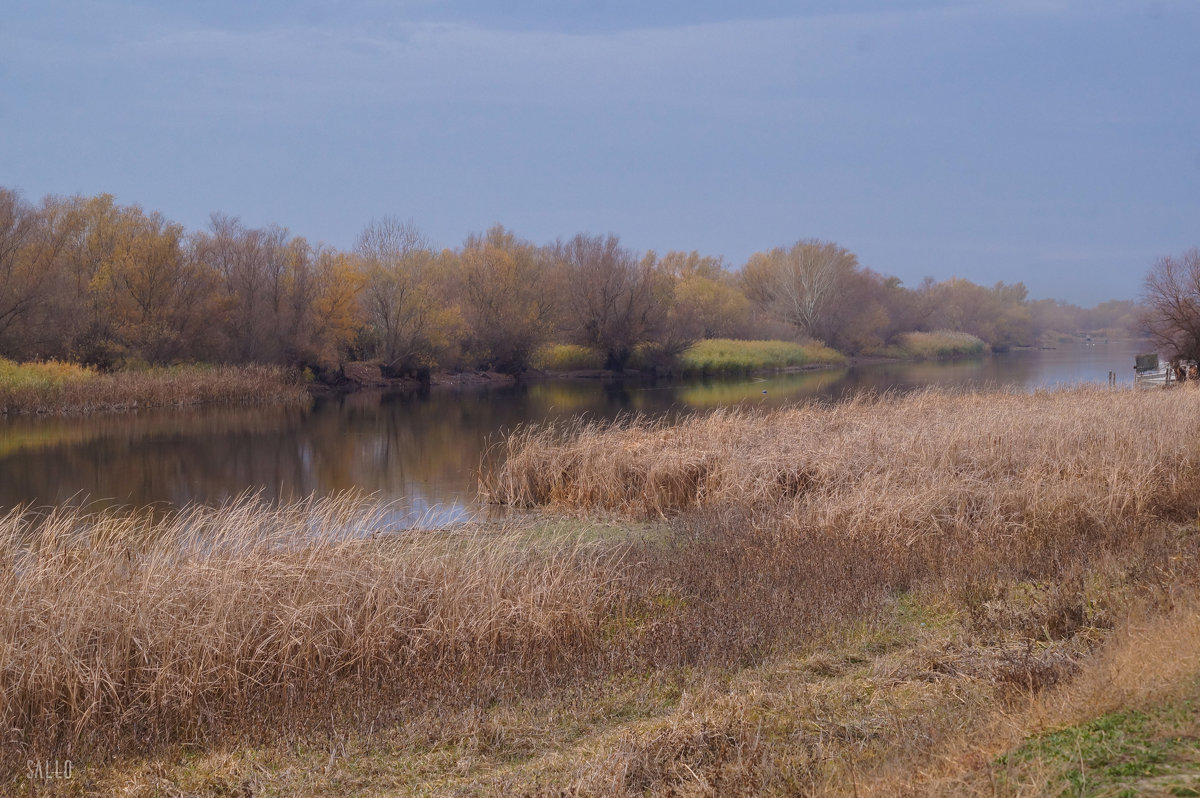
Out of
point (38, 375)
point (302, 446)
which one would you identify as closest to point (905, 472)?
point (302, 446)

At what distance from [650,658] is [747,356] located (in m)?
53.3

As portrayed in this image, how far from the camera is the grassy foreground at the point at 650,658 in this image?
4.09 meters

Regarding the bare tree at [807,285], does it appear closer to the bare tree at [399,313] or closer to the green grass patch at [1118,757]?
the bare tree at [399,313]

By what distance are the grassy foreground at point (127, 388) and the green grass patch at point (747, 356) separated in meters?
25.7

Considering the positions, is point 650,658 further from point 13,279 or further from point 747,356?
point 747,356

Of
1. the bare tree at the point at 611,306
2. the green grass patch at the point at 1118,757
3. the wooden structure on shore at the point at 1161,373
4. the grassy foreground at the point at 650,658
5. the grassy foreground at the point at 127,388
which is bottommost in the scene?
the grassy foreground at the point at 650,658

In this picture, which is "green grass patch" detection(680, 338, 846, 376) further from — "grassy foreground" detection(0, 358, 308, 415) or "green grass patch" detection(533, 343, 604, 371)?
"grassy foreground" detection(0, 358, 308, 415)

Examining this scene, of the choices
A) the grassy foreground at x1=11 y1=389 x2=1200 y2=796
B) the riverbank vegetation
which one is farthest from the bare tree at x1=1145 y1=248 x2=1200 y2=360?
the riverbank vegetation

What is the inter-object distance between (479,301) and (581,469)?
3784 centimetres

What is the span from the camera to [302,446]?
78.4 feet

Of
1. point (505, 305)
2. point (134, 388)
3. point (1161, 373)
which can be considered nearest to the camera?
point (134, 388)

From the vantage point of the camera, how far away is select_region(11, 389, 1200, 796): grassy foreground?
4094mm

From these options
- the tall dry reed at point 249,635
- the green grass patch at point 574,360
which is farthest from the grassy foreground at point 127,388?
the tall dry reed at point 249,635

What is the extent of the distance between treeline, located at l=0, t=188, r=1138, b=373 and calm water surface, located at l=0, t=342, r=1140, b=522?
17.4ft
